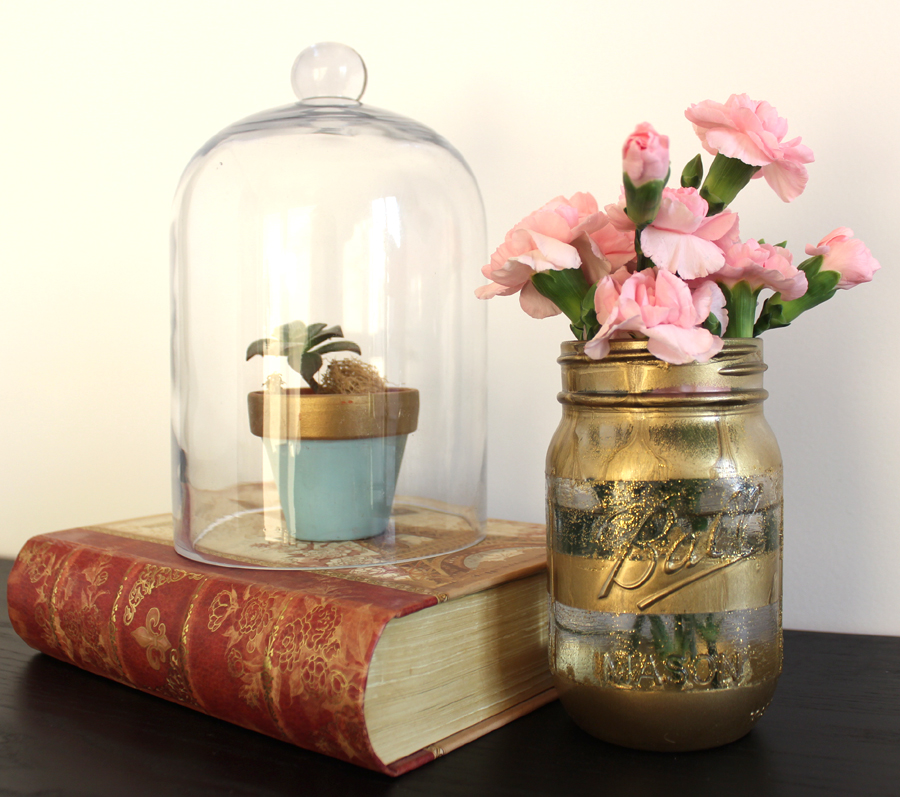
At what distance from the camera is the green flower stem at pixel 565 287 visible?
17.7 inches

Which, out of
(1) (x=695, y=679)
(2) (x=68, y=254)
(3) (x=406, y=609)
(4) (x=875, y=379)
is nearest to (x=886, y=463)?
(4) (x=875, y=379)

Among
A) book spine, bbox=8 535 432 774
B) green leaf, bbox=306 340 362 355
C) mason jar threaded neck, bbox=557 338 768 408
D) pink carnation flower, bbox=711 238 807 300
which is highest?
pink carnation flower, bbox=711 238 807 300

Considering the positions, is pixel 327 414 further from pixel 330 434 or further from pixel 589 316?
pixel 589 316

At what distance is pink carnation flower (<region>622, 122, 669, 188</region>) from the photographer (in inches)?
14.7

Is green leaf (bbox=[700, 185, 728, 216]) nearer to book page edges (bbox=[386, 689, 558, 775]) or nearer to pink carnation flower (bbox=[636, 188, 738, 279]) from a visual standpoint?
pink carnation flower (bbox=[636, 188, 738, 279])

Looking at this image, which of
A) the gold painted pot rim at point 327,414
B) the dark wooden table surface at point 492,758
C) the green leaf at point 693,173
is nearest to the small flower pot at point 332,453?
the gold painted pot rim at point 327,414

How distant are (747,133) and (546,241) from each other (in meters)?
0.12

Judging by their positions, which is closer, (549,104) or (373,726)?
(373,726)

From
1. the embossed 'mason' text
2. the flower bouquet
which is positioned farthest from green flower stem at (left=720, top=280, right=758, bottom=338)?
the embossed 'mason' text

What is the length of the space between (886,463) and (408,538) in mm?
376

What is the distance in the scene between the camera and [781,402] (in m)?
0.67

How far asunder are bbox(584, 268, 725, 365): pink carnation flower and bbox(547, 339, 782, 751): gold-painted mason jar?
1.2 inches

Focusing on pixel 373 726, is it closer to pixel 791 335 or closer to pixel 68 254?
pixel 791 335

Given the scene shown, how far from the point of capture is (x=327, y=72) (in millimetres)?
674
